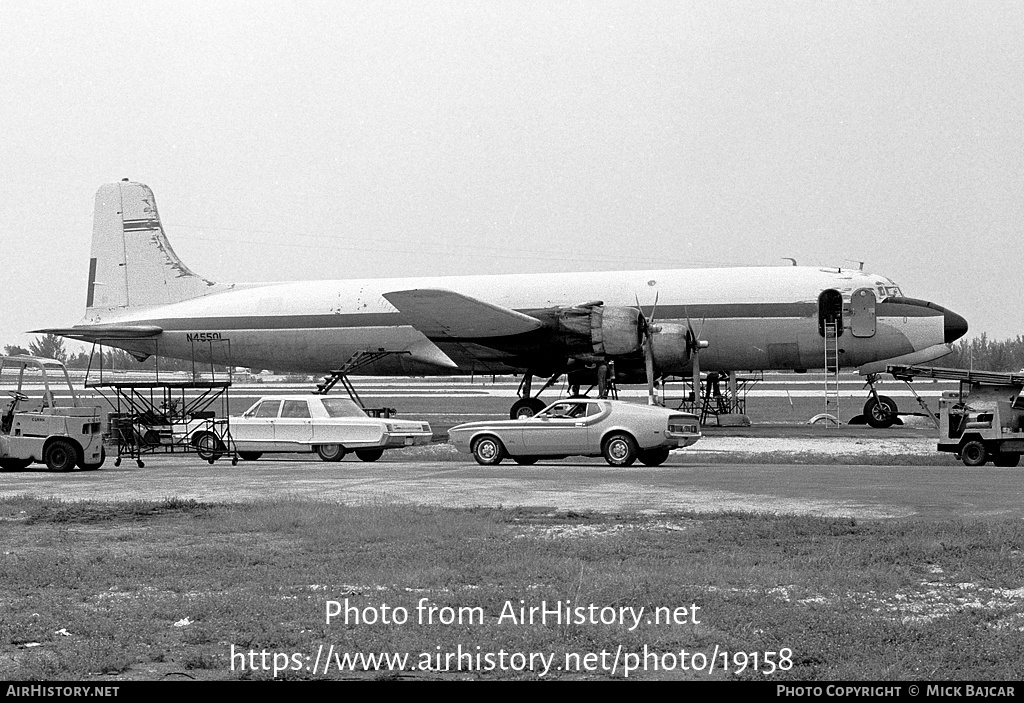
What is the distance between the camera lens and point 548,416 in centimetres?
2462

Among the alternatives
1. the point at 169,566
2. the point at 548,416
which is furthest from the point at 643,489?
the point at 169,566

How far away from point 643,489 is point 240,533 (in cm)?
718

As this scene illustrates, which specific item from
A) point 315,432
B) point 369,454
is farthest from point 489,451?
point 315,432

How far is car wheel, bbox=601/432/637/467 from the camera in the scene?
23.6 metres

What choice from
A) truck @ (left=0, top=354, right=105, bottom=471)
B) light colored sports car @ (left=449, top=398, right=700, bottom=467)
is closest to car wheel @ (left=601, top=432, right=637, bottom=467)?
light colored sports car @ (left=449, top=398, right=700, bottom=467)

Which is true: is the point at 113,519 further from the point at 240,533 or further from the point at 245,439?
the point at 245,439

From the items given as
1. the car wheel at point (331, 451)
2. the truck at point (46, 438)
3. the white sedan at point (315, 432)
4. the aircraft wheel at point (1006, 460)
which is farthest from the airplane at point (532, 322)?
the truck at point (46, 438)

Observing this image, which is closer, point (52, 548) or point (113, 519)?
point (52, 548)

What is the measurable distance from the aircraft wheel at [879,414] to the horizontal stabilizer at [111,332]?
25.3m

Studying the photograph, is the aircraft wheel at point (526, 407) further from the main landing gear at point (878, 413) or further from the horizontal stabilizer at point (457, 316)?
the main landing gear at point (878, 413)

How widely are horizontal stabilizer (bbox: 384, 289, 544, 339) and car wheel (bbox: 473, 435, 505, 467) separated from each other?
8.71m

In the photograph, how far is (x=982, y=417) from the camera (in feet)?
79.8

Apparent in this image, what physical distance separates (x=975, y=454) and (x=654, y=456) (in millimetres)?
6756

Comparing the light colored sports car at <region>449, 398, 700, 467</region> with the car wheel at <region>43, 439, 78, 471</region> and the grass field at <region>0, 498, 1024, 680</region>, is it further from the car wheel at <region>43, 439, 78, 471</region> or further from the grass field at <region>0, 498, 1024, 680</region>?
the grass field at <region>0, 498, 1024, 680</region>
